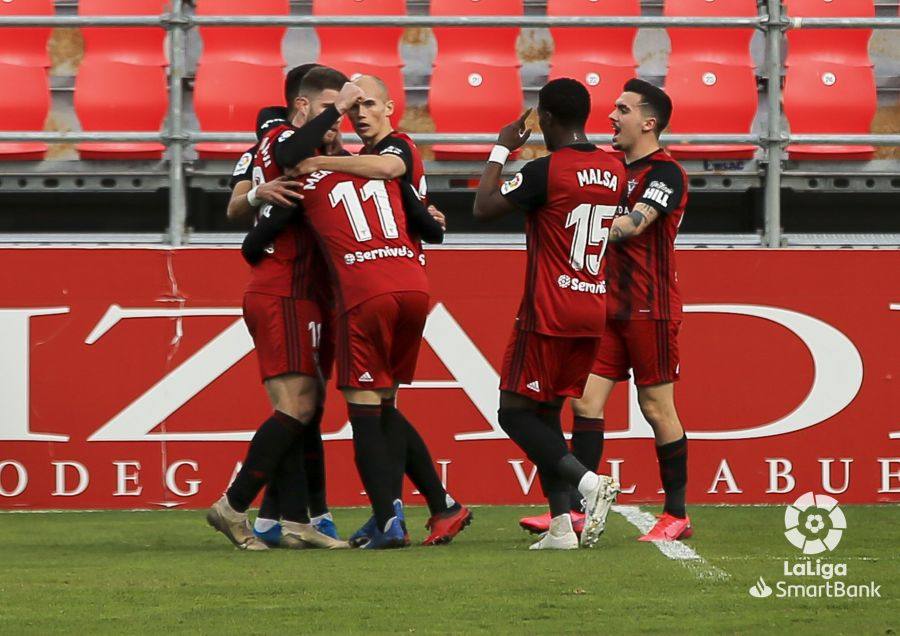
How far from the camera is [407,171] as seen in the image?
590cm

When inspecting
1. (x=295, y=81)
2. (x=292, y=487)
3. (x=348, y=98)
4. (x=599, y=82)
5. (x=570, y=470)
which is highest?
(x=599, y=82)

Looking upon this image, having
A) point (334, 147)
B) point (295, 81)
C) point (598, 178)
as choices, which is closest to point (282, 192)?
point (334, 147)

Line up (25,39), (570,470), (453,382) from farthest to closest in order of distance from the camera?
(25,39) → (453,382) → (570,470)

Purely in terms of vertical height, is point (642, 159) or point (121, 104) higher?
point (121, 104)

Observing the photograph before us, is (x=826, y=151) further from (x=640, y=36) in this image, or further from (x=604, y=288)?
(x=604, y=288)

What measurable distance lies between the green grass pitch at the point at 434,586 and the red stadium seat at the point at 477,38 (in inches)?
127

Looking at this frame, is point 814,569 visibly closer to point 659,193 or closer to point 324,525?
point 659,193

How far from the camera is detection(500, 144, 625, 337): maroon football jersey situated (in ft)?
19.0

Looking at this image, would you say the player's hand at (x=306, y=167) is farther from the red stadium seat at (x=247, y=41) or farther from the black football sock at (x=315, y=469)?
the red stadium seat at (x=247, y=41)

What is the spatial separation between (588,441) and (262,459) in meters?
1.32

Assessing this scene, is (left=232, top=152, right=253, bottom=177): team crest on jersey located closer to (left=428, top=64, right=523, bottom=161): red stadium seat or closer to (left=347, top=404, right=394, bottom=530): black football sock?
(left=347, top=404, right=394, bottom=530): black football sock

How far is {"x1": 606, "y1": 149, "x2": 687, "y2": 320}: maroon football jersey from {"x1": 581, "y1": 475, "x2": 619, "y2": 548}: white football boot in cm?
92

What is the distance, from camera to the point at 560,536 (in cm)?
580

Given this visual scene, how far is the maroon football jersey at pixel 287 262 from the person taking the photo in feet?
19.5
